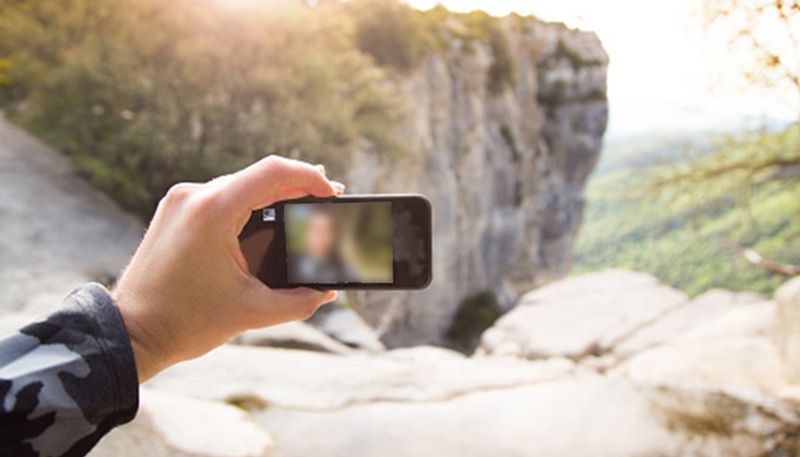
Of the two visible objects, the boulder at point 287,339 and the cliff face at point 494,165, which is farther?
the cliff face at point 494,165

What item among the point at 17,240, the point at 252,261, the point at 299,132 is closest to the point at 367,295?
the point at 299,132

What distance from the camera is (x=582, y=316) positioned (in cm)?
1440

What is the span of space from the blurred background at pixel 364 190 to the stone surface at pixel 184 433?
0.6 inches

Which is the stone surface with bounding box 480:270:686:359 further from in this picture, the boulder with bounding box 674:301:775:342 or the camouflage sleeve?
the camouflage sleeve

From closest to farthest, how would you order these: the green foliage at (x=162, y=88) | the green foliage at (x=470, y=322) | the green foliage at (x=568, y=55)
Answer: the green foliage at (x=162, y=88) < the green foliage at (x=470, y=322) < the green foliage at (x=568, y=55)

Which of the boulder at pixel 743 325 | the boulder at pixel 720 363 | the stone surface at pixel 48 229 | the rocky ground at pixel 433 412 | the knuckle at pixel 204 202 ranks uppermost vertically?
the knuckle at pixel 204 202

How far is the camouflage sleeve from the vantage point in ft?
3.12

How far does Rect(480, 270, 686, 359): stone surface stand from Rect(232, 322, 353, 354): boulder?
21.5ft

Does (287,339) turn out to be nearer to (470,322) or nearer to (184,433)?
(184,433)

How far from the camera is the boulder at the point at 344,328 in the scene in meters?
9.87

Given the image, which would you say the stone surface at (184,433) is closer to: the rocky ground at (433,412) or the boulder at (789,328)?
the rocky ground at (433,412)

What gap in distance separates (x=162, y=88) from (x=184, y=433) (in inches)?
346

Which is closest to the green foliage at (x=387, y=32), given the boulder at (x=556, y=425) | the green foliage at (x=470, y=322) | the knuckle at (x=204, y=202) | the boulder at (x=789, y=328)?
the green foliage at (x=470, y=322)

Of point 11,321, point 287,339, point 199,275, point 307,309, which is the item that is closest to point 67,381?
point 199,275
